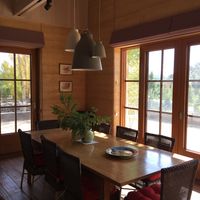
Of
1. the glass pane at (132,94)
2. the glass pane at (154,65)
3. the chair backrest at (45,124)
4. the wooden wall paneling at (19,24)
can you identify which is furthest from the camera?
the glass pane at (132,94)

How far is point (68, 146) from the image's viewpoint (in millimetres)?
2918

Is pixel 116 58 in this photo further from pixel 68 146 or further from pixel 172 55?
pixel 68 146

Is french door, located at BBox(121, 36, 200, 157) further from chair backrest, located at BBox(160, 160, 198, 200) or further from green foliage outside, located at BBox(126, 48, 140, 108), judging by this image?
chair backrest, located at BBox(160, 160, 198, 200)

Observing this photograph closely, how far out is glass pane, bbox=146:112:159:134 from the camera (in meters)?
4.35

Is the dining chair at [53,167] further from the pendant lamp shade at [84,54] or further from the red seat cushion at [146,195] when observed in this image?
the pendant lamp shade at [84,54]

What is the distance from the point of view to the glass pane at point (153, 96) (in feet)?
14.1

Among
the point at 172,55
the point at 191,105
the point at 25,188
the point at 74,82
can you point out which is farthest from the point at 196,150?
the point at 74,82

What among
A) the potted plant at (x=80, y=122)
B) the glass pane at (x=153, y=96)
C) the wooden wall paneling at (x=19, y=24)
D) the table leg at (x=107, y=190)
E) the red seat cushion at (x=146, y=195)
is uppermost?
the wooden wall paneling at (x=19, y=24)

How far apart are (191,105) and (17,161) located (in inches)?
129

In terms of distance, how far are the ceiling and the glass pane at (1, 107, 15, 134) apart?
6.10 feet

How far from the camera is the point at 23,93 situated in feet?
16.9

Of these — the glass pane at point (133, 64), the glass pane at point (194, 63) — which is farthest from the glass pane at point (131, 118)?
the glass pane at point (194, 63)

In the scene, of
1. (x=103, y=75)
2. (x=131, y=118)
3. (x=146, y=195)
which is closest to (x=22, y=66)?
(x=103, y=75)

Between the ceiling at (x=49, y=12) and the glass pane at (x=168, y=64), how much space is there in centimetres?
237
